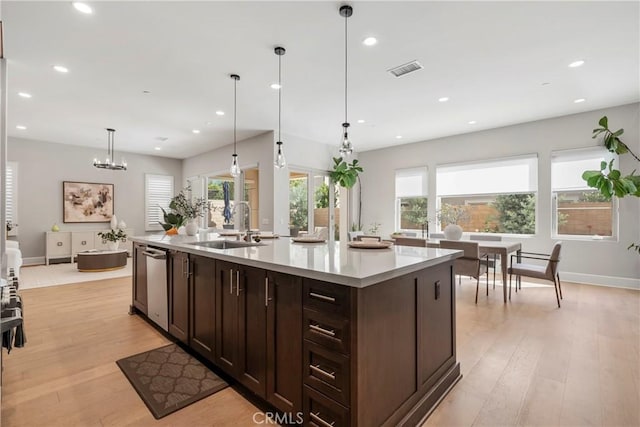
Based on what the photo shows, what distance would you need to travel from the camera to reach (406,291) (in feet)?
5.51

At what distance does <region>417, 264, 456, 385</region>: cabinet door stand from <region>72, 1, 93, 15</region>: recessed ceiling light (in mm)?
3390

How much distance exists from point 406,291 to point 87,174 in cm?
916

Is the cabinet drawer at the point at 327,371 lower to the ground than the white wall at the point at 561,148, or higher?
lower

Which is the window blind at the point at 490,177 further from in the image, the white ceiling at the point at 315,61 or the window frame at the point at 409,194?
the white ceiling at the point at 315,61

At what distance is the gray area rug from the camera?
6.32 feet

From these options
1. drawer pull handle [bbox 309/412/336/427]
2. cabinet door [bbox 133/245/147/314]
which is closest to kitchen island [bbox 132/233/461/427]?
drawer pull handle [bbox 309/412/336/427]

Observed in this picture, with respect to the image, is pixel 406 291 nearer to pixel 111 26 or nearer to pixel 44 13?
pixel 111 26

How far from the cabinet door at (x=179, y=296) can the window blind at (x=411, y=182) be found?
585cm

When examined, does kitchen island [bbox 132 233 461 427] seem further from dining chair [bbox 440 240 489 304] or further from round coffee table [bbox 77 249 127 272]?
round coffee table [bbox 77 249 127 272]

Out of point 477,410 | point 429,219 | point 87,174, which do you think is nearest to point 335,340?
point 477,410

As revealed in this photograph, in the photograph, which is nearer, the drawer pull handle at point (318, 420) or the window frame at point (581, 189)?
the drawer pull handle at point (318, 420)

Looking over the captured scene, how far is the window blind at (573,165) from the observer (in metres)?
5.06

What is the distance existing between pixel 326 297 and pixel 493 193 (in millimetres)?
5897

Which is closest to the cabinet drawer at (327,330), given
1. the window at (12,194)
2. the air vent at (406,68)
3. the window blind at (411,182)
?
the air vent at (406,68)
